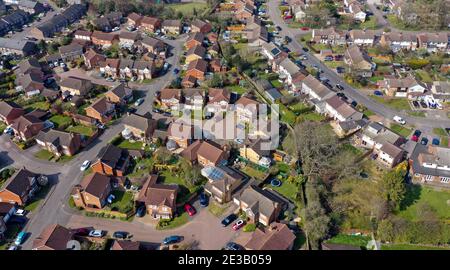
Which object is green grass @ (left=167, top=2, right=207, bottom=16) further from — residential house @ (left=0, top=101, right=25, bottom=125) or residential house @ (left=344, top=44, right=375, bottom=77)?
residential house @ (left=0, top=101, right=25, bottom=125)

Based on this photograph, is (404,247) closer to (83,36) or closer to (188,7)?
(83,36)

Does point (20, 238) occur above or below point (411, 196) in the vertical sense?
above

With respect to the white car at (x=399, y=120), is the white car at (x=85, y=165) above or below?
above

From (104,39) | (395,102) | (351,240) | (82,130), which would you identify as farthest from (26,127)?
(395,102)

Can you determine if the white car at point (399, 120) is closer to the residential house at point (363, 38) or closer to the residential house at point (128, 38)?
the residential house at point (363, 38)

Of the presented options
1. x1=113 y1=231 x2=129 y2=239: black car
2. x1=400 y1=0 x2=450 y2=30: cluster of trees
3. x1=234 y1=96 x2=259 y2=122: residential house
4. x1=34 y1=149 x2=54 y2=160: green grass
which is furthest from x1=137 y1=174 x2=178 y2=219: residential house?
x1=400 y1=0 x2=450 y2=30: cluster of trees

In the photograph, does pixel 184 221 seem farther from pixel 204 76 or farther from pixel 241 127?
pixel 204 76

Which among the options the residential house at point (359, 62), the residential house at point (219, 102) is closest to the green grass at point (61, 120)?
the residential house at point (219, 102)
